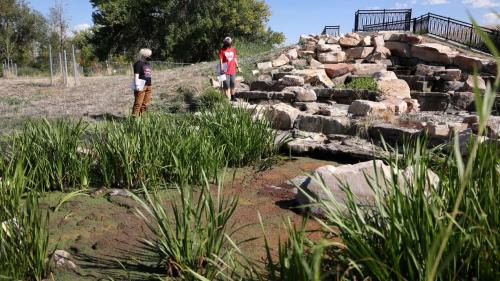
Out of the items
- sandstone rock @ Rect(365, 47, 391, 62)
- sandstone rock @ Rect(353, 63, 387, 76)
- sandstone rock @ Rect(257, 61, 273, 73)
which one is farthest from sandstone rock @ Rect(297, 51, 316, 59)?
sandstone rock @ Rect(353, 63, 387, 76)

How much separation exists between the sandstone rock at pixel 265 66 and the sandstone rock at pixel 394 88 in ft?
12.5

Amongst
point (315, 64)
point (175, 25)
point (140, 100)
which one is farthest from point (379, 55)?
point (175, 25)

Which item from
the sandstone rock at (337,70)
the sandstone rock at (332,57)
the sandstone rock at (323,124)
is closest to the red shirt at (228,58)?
the sandstone rock at (323,124)

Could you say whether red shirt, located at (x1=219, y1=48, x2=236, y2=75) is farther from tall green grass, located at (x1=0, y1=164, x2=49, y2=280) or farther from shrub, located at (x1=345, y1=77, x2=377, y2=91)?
tall green grass, located at (x1=0, y1=164, x2=49, y2=280)

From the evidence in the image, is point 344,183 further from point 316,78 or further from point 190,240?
point 316,78

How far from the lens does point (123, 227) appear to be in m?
3.15

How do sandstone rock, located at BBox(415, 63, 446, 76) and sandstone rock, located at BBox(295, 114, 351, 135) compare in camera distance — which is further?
sandstone rock, located at BBox(415, 63, 446, 76)

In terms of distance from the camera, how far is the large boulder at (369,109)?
6.71m

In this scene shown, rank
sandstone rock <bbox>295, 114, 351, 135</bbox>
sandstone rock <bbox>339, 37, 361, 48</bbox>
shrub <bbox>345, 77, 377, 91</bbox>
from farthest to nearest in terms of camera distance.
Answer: sandstone rock <bbox>339, 37, 361, 48</bbox>
shrub <bbox>345, 77, 377, 91</bbox>
sandstone rock <bbox>295, 114, 351, 135</bbox>

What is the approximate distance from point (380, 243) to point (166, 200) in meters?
2.20

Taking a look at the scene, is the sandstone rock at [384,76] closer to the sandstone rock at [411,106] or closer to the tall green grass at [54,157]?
the sandstone rock at [411,106]

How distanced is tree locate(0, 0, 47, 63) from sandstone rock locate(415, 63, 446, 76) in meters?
34.8

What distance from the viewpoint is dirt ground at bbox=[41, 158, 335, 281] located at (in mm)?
2523

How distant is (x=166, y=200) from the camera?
12.3 ft
